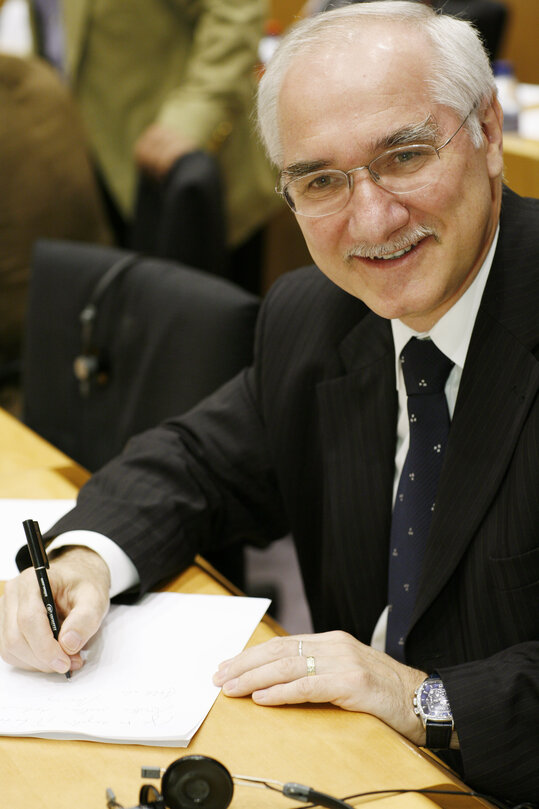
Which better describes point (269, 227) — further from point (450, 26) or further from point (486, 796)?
point (486, 796)

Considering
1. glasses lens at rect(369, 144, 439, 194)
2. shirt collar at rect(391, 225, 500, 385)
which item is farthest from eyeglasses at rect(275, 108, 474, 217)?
shirt collar at rect(391, 225, 500, 385)

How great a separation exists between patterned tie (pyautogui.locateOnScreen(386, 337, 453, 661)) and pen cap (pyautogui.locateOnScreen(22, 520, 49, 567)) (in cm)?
49

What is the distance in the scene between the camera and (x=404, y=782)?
1.01 meters

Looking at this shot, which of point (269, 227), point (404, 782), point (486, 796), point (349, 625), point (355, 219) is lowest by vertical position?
point (269, 227)

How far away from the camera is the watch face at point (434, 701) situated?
113 centimetres

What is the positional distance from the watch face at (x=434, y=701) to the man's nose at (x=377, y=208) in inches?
21.7

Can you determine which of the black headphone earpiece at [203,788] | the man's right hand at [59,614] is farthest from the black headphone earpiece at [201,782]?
the man's right hand at [59,614]

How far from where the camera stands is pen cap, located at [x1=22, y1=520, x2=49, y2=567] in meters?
1.21

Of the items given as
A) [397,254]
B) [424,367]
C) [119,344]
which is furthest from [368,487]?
[119,344]

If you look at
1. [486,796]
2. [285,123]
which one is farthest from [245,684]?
[285,123]

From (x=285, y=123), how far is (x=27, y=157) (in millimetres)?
A: 1749

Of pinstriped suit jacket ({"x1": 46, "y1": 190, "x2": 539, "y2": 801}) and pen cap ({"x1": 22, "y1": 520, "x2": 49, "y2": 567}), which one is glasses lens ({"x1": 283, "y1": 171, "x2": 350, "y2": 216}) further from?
pen cap ({"x1": 22, "y1": 520, "x2": 49, "y2": 567})

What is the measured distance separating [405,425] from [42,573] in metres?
0.56

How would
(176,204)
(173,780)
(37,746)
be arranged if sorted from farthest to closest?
(176,204)
(37,746)
(173,780)
